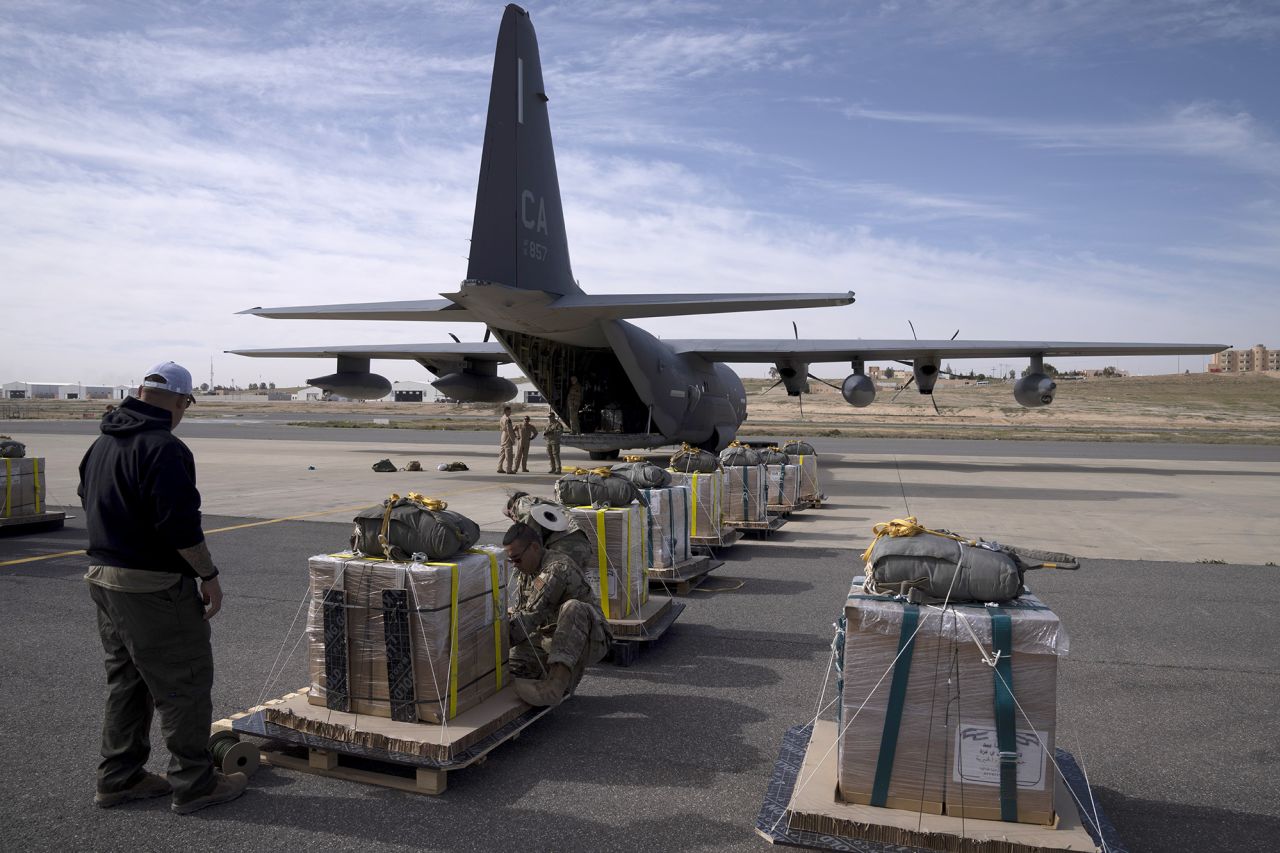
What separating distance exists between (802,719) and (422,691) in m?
2.34

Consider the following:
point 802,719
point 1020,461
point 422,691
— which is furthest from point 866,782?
point 1020,461

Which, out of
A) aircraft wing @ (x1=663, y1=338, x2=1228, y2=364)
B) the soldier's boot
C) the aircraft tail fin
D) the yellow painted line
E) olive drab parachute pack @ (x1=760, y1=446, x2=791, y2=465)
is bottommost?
the yellow painted line

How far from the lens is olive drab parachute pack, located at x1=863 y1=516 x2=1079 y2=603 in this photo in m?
3.76

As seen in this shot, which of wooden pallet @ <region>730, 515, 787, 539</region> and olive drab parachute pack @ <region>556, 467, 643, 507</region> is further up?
olive drab parachute pack @ <region>556, 467, 643, 507</region>

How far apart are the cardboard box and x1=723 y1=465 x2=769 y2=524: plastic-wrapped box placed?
9.52 metres

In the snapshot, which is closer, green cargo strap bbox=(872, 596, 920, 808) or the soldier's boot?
green cargo strap bbox=(872, 596, 920, 808)

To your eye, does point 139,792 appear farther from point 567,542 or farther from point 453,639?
point 567,542

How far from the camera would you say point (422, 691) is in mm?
4328

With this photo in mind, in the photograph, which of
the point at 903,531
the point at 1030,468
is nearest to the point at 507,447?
the point at 1030,468

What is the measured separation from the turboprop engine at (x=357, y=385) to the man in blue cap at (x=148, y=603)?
65.8 ft

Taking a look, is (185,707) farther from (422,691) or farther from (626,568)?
(626,568)

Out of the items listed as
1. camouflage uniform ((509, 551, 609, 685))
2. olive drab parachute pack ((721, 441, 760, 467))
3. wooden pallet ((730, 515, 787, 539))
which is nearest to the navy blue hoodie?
camouflage uniform ((509, 551, 609, 685))

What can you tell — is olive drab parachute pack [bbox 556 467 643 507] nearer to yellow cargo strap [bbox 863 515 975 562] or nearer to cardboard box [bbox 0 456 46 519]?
yellow cargo strap [bbox 863 515 975 562]

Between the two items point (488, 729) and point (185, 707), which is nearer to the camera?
point (185, 707)
